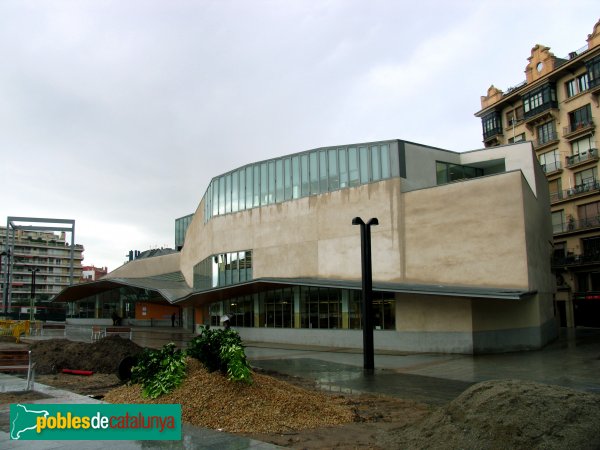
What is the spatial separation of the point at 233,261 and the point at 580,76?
125 feet

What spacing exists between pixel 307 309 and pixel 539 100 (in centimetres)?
3799

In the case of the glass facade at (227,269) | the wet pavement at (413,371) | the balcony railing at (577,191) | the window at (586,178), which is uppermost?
the window at (586,178)

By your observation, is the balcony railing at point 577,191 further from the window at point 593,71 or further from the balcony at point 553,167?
the window at point 593,71

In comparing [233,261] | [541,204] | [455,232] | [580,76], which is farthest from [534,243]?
[580,76]

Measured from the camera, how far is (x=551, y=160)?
51312 millimetres

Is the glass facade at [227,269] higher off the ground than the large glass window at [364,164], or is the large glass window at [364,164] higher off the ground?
the large glass window at [364,164]

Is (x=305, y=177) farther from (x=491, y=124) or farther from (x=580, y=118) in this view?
(x=491, y=124)

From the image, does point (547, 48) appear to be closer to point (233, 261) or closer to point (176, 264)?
point (233, 261)

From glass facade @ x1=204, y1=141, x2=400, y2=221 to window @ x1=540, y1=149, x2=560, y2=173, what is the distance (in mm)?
30659

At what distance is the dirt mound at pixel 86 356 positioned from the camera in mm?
16016

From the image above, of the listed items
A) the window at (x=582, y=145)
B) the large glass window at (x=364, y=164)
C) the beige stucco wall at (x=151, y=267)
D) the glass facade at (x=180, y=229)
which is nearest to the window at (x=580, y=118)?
the window at (x=582, y=145)

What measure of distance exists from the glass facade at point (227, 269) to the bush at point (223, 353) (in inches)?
931

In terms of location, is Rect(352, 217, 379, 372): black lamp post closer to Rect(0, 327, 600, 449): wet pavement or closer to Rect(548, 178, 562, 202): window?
Rect(0, 327, 600, 449): wet pavement
